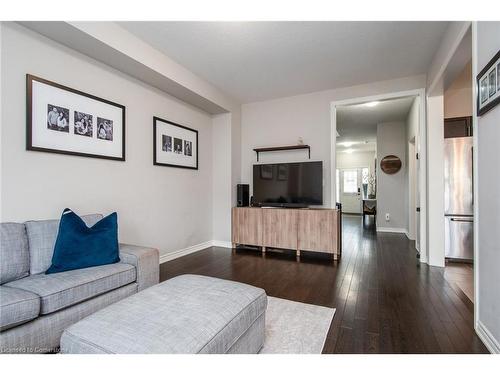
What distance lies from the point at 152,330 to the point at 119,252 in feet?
4.24

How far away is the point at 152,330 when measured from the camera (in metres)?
1.04

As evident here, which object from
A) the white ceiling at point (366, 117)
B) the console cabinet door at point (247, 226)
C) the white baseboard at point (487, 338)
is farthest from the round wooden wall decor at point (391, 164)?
the white baseboard at point (487, 338)

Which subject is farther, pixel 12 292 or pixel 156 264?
pixel 156 264

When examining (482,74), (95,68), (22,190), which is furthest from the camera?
(95,68)

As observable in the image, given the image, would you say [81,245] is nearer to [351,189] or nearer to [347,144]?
[347,144]

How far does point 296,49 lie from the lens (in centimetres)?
280

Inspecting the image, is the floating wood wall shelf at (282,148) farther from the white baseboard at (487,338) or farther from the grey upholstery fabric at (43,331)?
the grey upholstery fabric at (43,331)

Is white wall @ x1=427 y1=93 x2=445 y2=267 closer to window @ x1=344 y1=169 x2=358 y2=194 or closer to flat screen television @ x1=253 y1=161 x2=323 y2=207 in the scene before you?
flat screen television @ x1=253 y1=161 x2=323 y2=207

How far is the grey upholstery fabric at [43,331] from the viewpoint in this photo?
4.24 ft

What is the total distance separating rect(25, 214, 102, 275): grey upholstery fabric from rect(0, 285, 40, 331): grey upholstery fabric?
1.15 feet

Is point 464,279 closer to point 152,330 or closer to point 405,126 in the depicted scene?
point 152,330

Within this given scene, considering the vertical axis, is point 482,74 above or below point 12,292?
above

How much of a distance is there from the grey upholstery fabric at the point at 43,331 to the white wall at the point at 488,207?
251 cm
